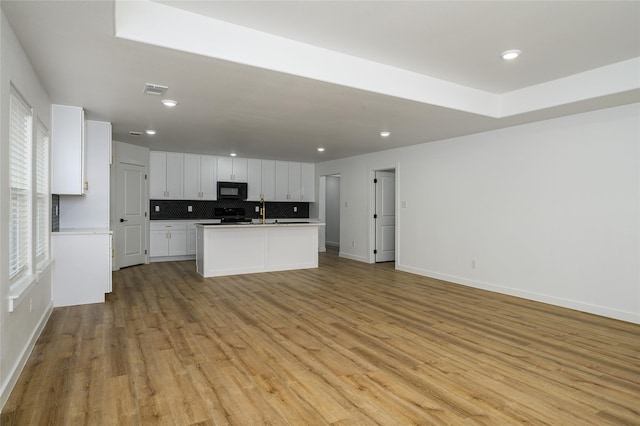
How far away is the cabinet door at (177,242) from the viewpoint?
808cm

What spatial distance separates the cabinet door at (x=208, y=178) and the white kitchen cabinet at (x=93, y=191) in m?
3.27

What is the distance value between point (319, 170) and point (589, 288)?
6444 millimetres

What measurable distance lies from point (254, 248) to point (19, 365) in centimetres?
412

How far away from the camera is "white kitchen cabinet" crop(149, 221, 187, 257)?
7.89 metres

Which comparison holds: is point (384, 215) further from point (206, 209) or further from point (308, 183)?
point (206, 209)

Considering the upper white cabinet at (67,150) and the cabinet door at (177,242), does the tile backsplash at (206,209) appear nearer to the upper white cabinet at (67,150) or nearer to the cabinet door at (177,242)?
the cabinet door at (177,242)

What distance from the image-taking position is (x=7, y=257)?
2.43 metres

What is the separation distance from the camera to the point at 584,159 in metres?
4.37

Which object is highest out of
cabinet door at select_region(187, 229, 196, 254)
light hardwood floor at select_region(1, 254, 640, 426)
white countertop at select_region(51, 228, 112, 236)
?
white countertop at select_region(51, 228, 112, 236)

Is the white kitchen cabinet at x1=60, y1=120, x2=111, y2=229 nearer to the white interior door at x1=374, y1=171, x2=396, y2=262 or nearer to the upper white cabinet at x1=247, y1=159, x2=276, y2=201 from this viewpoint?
the upper white cabinet at x1=247, y1=159, x2=276, y2=201

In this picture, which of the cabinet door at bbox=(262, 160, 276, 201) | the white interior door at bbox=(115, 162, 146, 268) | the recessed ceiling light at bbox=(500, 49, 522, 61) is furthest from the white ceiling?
the cabinet door at bbox=(262, 160, 276, 201)

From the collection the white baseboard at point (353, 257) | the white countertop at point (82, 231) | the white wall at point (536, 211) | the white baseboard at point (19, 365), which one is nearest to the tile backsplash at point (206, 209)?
the white baseboard at point (353, 257)

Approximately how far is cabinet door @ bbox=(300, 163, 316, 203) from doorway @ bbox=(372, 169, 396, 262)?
2346mm

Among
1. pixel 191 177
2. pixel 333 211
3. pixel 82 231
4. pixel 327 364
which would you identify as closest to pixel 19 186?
pixel 82 231
